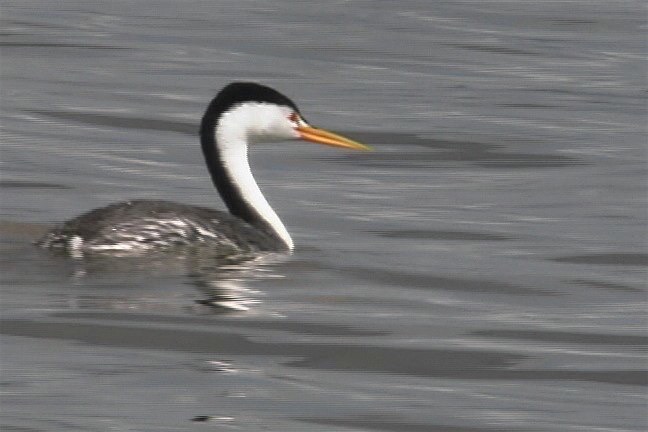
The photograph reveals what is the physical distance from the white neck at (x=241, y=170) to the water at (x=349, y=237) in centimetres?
25

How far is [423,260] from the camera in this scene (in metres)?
13.2

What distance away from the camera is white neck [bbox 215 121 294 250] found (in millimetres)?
13242

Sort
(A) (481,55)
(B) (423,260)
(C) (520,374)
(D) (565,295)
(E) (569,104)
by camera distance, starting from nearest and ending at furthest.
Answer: (C) (520,374), (D) (565,295), (B) (423,260), (E) (569,104), (A) (481,55)

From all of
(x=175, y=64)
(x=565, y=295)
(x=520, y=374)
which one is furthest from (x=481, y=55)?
(x=520, y=374)

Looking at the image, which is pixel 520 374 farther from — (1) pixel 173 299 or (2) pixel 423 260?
(2) pixel 423 260

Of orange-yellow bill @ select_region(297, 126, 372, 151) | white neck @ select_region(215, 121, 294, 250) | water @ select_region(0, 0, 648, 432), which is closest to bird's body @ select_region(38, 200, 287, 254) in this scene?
water @ select_region(0, 0, 648, 432)

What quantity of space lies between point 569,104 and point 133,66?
16.1 feet

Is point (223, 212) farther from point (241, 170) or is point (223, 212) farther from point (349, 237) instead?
point (349, 237)

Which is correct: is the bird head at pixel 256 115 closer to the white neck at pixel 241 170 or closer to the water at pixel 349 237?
the white neck at pixel 241 170

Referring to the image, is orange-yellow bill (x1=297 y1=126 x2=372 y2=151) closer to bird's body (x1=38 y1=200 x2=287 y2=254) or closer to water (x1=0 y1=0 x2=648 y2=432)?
water (x1=0 y1=0 x2=648 y2=432)

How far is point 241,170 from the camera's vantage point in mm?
13398

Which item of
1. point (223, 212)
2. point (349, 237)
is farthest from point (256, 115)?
point (349, 237)

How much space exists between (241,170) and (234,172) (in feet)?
0.15

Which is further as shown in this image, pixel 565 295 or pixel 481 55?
pixel 481 55
